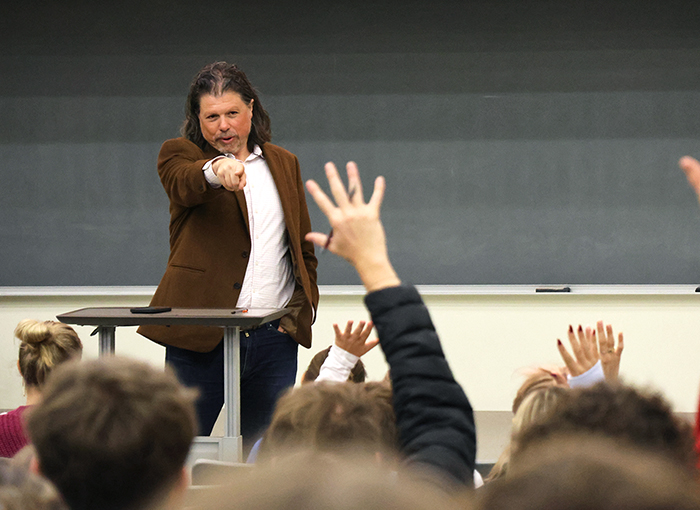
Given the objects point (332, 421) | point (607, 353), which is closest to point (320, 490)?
point (332, 421)

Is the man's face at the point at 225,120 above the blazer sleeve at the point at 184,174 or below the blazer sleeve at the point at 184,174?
above

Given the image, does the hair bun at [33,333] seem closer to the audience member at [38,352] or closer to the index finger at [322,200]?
the audience member at [38,352]

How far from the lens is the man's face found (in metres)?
2.11

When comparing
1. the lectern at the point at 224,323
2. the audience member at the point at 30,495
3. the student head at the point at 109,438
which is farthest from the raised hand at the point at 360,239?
the lectern at the point at 224,323

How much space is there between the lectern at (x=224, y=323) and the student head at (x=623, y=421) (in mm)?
1030

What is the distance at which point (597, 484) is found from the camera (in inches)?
12.8

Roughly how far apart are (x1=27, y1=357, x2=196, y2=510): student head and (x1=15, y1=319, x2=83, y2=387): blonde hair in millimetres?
1580

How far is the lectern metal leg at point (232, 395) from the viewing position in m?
1.97

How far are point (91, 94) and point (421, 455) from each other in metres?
3.79

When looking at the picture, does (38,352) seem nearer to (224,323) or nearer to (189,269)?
(189,269)

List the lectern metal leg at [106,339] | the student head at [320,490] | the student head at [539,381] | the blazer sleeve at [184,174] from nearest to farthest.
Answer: the student head at [320,490] → the student head at [539,381] → the blazer sleeve at [184,174] → the lectern metal leg at [106,339]

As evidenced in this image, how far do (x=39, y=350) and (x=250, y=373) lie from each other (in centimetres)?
69

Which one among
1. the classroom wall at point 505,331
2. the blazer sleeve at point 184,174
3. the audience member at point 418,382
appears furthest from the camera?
the classroom wall at point 505,331

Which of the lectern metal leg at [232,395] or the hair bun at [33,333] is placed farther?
the hair bun at [33,333]
